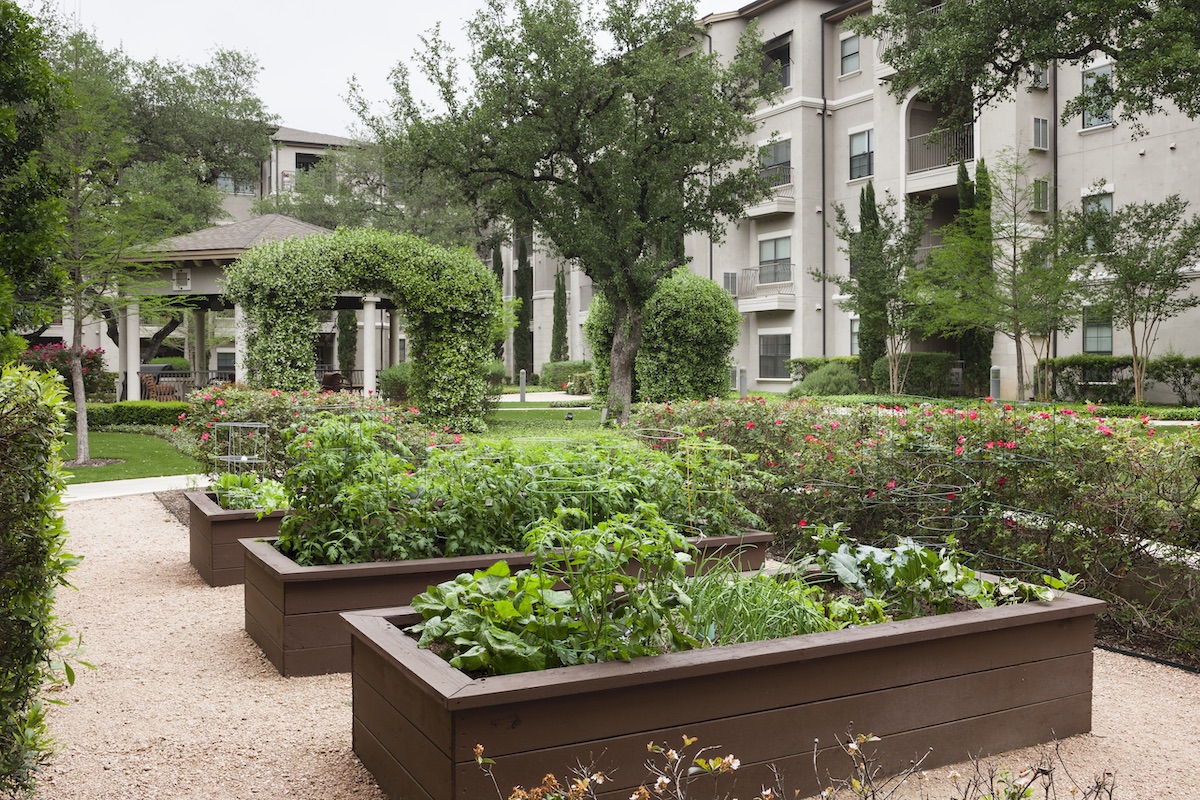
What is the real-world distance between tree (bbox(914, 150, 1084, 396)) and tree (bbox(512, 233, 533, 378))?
21.8 meters

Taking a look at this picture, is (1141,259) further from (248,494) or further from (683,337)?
(248,494)

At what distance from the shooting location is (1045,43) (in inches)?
604

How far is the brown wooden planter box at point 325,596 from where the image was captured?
4789 mm

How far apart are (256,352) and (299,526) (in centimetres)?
1145

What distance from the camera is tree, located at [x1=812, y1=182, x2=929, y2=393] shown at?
25.5 metres

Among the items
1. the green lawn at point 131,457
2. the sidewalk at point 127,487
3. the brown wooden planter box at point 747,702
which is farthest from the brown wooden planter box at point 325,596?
the green lawn at point 131,457

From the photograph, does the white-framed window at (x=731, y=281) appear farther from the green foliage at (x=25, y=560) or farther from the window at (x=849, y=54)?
the green foliage at (x=25, y=560)

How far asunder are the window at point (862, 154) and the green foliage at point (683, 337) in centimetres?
1150

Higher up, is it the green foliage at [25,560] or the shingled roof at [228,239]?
the shingled roof at [228,239]

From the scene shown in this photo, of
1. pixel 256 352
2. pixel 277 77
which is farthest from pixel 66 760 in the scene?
pixel 277 77

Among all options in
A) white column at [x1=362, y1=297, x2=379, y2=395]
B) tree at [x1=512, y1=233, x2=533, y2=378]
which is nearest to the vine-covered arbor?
white column at [x1=362, y1=297, x2=379, y2=395]

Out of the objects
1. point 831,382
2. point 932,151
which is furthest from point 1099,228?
point 831,382

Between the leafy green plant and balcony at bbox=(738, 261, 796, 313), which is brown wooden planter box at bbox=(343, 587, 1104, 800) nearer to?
the leafy green plant

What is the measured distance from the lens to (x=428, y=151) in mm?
19812
